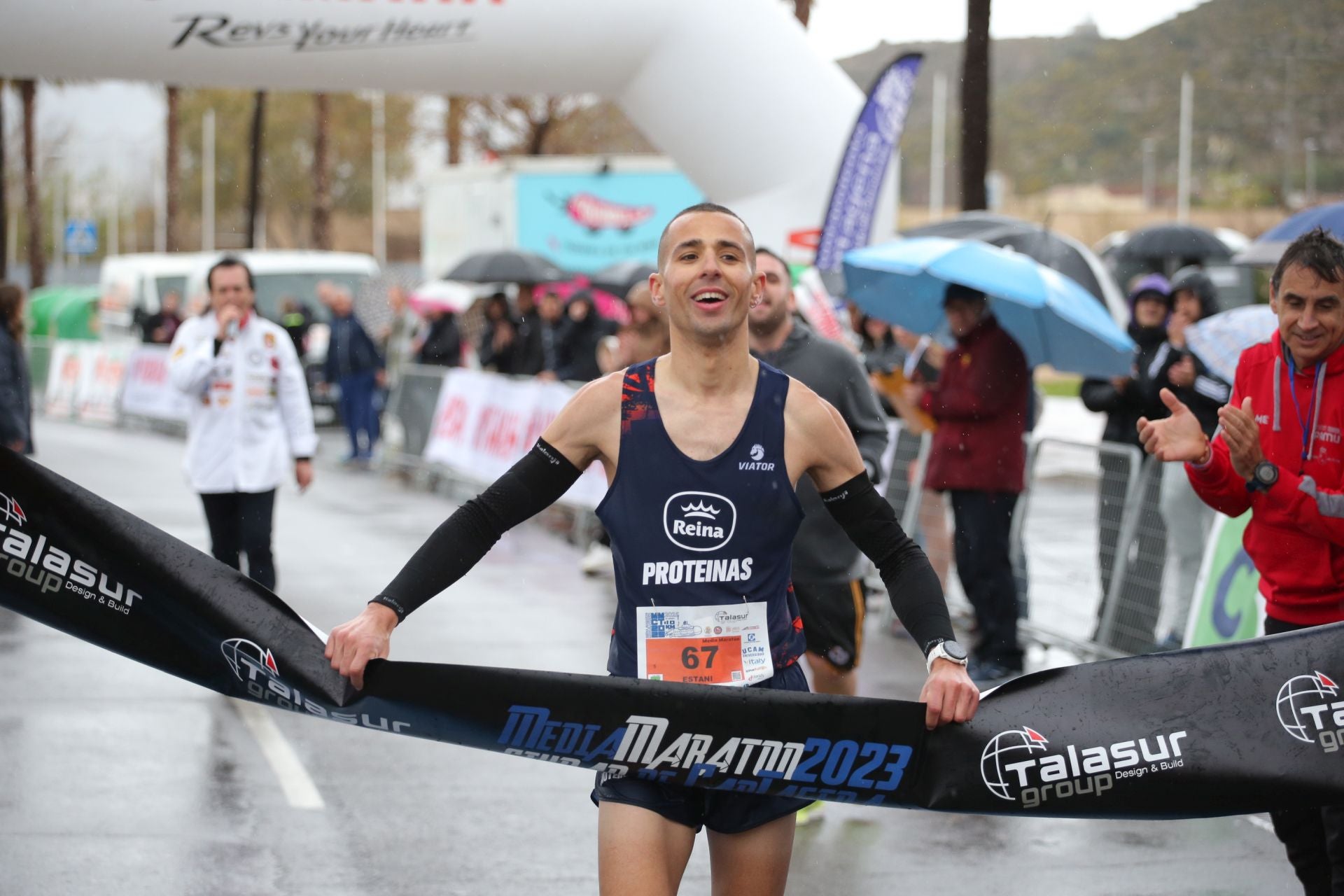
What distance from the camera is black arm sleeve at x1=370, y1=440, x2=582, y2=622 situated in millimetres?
3375

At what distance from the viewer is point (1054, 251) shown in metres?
9.66

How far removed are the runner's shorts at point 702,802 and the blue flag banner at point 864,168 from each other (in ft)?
26.4

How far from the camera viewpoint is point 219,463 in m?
8.02

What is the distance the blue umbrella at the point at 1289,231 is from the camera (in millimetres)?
8406

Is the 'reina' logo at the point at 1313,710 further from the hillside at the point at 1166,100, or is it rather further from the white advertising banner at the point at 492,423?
the white advertising banner at the point at 492,423

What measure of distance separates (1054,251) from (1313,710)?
6240 mm

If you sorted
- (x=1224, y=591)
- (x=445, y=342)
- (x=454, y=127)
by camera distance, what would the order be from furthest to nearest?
(x=454, y=127)
(x=445, y=342)
(x=1224, y=591)

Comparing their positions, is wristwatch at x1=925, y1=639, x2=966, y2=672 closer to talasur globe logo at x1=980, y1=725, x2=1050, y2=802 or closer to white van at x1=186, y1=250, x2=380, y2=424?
talasur globe logo at x1=980, y1=725, x2=1050, y2=802

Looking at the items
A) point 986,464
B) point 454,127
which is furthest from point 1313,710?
point 454,127

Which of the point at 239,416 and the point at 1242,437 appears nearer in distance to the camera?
the point at 1242,437

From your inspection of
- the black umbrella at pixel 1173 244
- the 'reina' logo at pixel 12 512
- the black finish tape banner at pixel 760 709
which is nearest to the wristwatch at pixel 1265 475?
the black finish tape banner at pixel 760 709

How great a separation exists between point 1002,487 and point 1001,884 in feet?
10.1

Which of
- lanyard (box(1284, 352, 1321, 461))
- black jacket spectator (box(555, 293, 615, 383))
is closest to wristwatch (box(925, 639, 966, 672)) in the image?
lanyard (box(1284, 352, 1321, 461))

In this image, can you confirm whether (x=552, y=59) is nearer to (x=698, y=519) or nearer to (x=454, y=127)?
(x=698, y=519)
